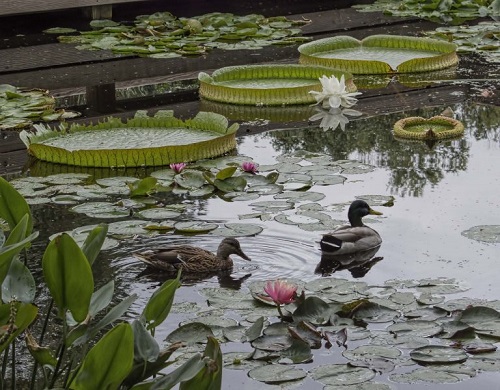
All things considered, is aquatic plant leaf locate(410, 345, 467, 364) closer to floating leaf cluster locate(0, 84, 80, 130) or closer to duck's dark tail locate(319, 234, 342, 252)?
duck's dark tail locate(319, 234, 342, 252)

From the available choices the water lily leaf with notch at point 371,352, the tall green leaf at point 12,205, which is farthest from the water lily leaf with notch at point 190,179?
the tall green leaf at point 12,205

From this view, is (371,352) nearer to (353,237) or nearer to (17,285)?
(353,237)

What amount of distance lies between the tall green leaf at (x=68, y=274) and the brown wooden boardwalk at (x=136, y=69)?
3732 mm

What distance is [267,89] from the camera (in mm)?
7457

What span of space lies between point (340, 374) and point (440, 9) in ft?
27.3

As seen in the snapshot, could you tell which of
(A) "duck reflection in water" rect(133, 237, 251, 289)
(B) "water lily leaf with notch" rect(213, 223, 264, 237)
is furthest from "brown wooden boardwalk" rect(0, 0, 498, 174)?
(A) "duck reflection in water" rect(133, 237, 251, 289)

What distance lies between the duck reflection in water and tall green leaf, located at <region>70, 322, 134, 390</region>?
2.06 m

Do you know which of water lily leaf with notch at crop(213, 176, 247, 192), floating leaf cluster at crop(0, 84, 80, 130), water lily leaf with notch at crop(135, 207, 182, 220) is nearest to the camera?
water lily leaf with notch at crop(135, 207, 182, 220)

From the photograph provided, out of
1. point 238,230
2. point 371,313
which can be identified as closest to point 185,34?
point 238,230

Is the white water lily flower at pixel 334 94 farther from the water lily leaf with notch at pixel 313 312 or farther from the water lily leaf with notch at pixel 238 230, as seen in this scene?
the water lily leaf with notch at pixel 313 312

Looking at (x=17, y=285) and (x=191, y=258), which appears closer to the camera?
(x=17, y=285)

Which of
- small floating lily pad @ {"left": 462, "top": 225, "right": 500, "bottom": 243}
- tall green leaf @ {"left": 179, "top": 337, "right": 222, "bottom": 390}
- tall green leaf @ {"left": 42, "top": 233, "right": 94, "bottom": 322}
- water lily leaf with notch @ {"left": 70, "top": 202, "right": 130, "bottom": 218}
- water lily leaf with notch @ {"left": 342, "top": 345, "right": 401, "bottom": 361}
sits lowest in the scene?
water lily leaf with notch @ {"left": 342, "top": 345, "right": 401, "bottom": 361}

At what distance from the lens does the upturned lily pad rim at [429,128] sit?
6633 mm

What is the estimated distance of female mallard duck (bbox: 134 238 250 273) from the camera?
4455mm
